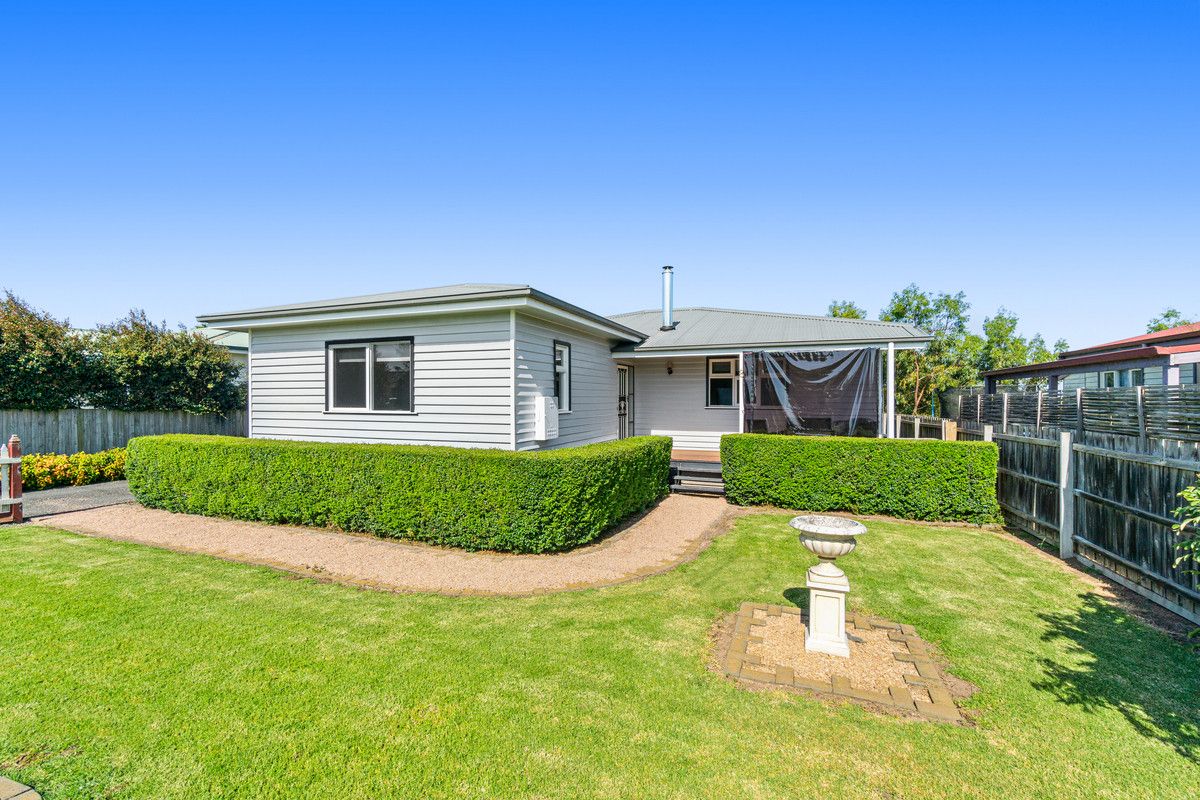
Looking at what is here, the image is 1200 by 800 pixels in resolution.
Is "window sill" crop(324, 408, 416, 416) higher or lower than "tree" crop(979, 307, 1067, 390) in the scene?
lower

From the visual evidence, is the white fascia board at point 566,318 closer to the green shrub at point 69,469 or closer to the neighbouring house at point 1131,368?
the neighbouring house at point 1131,368

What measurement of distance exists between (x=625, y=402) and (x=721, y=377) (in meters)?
2.32

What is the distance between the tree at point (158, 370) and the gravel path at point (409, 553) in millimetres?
5700

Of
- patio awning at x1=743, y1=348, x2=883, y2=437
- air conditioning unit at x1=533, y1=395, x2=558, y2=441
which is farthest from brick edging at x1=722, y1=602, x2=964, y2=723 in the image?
patio awning at x1=743, y1=348, x2=883, y2=437

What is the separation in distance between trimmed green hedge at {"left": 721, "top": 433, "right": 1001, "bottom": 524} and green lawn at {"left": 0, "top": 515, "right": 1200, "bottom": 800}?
124 inches

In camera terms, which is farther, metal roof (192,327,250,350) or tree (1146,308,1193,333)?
tree (1146,308,1193,333)

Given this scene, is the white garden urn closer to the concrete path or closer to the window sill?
the window sill

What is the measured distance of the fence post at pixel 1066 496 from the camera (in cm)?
611

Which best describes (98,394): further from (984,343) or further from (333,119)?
(984,343)

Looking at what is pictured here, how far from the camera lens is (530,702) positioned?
10.1 feet

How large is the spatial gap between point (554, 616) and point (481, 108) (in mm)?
10049

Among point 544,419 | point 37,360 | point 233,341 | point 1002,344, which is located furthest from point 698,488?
point 1002,344

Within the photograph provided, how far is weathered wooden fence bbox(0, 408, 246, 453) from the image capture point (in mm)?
10930

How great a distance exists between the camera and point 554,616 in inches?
175
